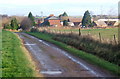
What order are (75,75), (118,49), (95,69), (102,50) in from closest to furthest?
(75,75), (95,69), (118,49), (102,50)

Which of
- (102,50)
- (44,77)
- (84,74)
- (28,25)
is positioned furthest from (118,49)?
(28,25)

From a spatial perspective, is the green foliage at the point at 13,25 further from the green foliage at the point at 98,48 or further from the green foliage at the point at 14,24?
the green foliage at the point at 98,48

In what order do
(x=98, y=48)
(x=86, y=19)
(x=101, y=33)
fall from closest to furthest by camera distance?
(x=98, y=48) → (x=101, y=33) → (x=86, y=19)

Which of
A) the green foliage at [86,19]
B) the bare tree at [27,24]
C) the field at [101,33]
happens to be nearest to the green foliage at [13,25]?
the bare tree at [27,24]

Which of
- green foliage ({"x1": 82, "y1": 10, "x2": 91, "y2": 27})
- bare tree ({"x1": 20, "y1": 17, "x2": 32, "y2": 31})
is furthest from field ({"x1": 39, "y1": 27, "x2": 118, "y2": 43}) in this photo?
bare tree ({"x1": 20, "y1": 17, "x2": 32, "y2": 31})

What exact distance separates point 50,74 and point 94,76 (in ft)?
5.90

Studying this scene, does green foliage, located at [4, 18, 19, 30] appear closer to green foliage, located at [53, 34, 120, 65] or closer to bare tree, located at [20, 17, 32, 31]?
bare tree, located at [20, 17, 32, 31]

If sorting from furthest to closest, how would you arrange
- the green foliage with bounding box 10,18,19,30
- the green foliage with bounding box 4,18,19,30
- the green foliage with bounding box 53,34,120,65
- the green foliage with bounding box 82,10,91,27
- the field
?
the green foliage with bounding box 10,18,19,30
the green foliage with bounding box 4,18,19,30
the green foliage with bounding box 82,10,91,27
the field
the green foliage with bounding box 53,34,120,65

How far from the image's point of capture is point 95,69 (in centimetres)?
1177

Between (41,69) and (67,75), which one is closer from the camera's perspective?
(67,75)

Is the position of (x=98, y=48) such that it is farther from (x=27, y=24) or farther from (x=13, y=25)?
(x=13, y=25)

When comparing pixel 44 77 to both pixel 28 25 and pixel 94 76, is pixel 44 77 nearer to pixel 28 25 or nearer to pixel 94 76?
pixel 94 76

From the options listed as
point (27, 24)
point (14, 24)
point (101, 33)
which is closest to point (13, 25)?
point (14, 24)

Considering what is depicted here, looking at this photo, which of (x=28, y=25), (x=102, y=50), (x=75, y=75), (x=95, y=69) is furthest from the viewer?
(x=28, y=25)
